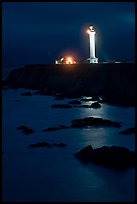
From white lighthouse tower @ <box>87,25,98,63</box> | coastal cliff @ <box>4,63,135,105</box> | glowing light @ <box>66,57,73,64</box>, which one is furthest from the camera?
glowing light @ <box>66,57,73,64</box>

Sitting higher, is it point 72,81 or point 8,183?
point 72,81

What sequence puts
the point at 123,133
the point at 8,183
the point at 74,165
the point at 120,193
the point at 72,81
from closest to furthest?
the point at 120,193 < the point at 8,183 < the point at 74,165 < the point at 123,133 < the point at 72,81

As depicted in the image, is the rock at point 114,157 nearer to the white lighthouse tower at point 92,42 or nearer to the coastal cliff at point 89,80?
the coastal cliff at point 89,80

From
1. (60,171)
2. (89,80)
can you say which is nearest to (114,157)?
(60,171)

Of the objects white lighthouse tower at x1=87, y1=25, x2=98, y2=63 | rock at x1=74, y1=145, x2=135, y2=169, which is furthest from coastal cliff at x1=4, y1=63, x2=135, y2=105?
rock at x1=74, y1=145, x2=135, y2=169

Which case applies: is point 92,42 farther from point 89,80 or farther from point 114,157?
point 114,157

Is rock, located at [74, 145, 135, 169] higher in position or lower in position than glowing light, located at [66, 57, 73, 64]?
lower

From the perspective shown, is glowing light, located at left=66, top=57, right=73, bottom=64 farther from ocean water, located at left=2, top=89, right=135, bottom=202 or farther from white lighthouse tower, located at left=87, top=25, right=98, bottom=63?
ocean water, located at left=2, top=89, right=135, bottom=202

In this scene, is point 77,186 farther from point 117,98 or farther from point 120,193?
point 117,98

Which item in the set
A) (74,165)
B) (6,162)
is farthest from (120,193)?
(6,162)
